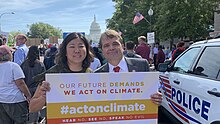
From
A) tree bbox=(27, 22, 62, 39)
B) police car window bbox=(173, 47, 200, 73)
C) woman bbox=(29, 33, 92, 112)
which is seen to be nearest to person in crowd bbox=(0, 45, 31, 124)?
woman bbox=(29, 33, 92, 112)

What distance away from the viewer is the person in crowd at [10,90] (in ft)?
12.9

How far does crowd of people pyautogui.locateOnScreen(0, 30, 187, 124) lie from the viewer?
2547 millimetres

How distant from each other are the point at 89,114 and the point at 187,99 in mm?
1916

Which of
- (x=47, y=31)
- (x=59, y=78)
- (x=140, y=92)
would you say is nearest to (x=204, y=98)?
(x=140, y=92)

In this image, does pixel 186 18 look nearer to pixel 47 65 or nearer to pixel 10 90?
pixel 47 65

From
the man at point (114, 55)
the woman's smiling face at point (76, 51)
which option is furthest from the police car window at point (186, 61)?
the woman's smiling face at point (76, 51)

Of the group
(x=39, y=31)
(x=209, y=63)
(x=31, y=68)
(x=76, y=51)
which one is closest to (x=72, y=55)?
(x=76, y=51)

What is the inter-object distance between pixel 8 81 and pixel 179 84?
2.47 metres

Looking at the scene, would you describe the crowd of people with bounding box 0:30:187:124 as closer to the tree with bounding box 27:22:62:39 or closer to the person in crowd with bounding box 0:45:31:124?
the person in crowd with bounding box 0:45:31:124

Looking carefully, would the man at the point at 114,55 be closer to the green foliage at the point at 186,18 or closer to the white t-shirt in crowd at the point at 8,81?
the white t-shirt in crowd at the point at 8,81

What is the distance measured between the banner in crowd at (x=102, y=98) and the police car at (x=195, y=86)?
39.1 inches

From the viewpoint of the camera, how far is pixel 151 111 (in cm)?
237

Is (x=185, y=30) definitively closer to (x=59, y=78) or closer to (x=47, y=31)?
(x=59, y=78)

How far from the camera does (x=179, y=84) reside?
415 cm
